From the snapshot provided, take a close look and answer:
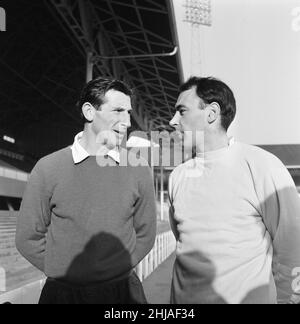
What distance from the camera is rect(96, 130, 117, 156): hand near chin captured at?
177cm

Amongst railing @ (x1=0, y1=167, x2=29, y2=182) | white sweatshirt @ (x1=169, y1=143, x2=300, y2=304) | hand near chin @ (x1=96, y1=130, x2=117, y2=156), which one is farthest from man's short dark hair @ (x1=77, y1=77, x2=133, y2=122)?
railing @ (x1=0, y1=167, x2=29, y2=182)

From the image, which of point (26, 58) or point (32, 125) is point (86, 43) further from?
point (32, 125)

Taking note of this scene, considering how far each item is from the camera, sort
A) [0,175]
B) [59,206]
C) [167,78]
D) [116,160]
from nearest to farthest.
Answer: [59,206]
[116,160]
[167,78]
[0,175]

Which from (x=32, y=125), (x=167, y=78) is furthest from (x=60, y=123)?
(x=167, y=78)

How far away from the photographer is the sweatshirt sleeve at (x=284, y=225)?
1.41 m

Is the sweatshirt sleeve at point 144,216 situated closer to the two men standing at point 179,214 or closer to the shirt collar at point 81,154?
the two men standing at point 179,214

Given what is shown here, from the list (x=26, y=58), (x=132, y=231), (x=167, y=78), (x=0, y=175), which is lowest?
(x=132, y=231)

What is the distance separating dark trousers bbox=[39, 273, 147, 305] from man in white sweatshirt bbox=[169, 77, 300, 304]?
0.21 metres

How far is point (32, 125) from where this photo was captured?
28391 millimetres

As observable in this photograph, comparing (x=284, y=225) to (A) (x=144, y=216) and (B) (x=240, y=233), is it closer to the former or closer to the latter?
(B) (x=240, y=233)

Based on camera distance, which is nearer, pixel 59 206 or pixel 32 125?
pixel 59 206

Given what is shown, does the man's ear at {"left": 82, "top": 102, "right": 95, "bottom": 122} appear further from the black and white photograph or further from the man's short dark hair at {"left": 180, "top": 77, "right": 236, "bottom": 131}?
the man's short dark hair at {"left": 180, "top": 77, "right": 236, "bottom": 131}

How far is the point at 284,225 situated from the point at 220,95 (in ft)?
2.01
